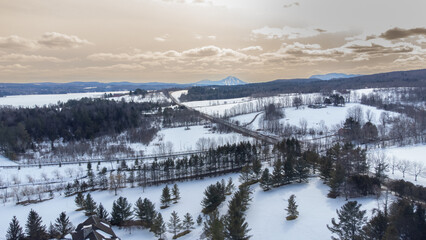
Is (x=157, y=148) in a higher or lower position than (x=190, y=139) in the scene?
lower

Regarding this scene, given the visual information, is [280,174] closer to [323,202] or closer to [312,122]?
[323,202]

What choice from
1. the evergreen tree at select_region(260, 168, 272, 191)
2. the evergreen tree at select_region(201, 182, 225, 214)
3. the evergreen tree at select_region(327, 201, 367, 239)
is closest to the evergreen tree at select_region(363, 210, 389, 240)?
the evergreen tree at select_region(327, 201, 367, 239)

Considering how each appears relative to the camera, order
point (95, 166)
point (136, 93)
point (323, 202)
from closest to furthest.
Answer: point (323, 202)
point (95, 166)
point (136, 93)

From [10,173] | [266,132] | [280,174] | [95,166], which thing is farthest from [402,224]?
[10,173]

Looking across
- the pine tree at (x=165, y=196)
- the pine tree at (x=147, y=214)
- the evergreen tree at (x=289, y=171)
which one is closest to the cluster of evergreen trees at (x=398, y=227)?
the evergreen tree at (x=289, y=171)

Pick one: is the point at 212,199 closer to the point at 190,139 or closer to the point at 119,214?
the point at 119,214

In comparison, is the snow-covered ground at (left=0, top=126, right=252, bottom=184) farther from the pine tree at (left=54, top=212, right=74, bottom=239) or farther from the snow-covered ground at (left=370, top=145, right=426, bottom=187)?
the snow-covered ground at (left=370, top=145, right=426, bottom=187)

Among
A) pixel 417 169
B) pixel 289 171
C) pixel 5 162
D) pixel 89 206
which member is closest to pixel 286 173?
pixel 289 171
